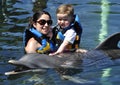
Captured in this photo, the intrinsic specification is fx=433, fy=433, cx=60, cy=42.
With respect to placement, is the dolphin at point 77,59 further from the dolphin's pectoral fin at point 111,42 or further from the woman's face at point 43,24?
the woman's face at point 43,24

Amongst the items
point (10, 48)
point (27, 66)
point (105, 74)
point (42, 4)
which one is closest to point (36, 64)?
point (27, 66)

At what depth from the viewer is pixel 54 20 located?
12.0m

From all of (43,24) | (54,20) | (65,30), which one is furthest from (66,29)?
(54,20)

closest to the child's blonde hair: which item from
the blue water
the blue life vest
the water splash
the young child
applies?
the young child

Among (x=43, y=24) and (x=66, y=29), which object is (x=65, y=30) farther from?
(x=43, y=24)

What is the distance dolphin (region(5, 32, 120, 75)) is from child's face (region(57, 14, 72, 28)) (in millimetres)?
569

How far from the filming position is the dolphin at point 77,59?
751 cm

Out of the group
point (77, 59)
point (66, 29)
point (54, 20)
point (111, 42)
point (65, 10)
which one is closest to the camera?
point (77, 59)

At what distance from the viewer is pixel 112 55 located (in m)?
8.35

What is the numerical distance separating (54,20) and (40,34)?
378cm

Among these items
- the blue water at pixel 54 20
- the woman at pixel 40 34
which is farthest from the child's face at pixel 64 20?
the blue water at pixel 54 20

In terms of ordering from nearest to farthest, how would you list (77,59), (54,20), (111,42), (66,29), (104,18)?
(77,59) < (111,42) < (66,29) < (54,20) < (104,18)

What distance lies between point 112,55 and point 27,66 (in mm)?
1860

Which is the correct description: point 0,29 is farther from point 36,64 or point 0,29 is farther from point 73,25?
point 36,64
